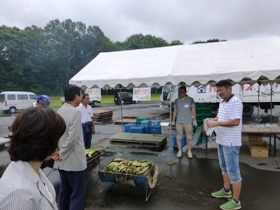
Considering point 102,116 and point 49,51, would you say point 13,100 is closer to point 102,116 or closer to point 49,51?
point 102,116

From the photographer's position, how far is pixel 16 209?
2.99 ft

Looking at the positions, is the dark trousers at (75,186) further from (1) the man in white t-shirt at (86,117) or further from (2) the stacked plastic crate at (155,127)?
(2) the stacked plastic crate at (155,127)

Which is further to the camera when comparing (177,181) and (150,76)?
(150,76)

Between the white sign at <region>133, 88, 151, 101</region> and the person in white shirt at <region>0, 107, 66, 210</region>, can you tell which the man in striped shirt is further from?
the white sign at <region>133, 88, 151, 101</region>

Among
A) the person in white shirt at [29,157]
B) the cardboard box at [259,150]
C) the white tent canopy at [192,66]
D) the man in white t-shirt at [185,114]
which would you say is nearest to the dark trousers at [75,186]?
the person in white shirt at [29,157]

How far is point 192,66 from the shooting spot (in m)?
5.01

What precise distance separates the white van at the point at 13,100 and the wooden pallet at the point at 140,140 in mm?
15563

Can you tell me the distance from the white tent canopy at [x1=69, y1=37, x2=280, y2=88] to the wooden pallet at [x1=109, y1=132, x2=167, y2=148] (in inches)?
87.8

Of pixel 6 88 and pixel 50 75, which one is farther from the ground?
pixel 50 75

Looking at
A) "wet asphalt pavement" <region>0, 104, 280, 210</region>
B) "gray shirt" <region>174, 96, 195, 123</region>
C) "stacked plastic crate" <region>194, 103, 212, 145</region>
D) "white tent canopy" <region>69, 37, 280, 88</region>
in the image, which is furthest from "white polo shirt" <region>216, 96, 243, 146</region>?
"stacked plastic crate" <region>194, 103, 212, 145</region>

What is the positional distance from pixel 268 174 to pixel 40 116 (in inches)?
199

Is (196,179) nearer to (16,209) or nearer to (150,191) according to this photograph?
(150,191)

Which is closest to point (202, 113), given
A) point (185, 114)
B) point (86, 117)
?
point (185, 114)

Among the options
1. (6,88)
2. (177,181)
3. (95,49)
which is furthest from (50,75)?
(177,181)
